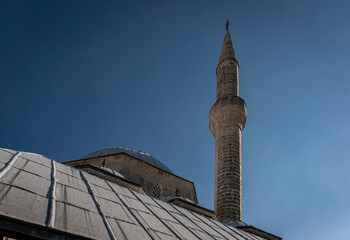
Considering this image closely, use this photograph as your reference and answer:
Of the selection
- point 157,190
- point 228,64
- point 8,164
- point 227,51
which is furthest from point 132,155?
point 8,164

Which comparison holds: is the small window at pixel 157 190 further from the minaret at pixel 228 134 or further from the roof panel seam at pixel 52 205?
the roof panel seam at pixel 52 205

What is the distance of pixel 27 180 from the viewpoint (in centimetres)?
352

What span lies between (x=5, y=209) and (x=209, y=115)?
14.3 metres

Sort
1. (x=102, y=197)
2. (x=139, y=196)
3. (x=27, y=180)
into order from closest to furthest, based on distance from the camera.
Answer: (x=27, y=180)
(x=102, y=197)
(x=139, y=196)

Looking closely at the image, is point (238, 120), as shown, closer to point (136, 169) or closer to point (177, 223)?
point (136, 169)

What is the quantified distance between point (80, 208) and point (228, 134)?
1165 cm

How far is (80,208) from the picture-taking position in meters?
3.32

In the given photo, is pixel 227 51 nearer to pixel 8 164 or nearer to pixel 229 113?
pixel 229 113

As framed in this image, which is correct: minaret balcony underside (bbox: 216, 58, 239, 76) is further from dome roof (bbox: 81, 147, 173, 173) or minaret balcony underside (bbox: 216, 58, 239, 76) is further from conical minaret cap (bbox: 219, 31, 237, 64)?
dome roof (bbox: 81, 147, 173, 173)

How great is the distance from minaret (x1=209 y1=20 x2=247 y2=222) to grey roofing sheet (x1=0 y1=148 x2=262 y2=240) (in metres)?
7.34

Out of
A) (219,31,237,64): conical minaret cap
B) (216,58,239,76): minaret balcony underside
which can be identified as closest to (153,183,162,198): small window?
(216,58,239,76): minaret balcony underside

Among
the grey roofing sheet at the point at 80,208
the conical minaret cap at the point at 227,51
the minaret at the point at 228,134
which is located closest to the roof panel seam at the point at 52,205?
the grey roofing sheet at the point at 80,208

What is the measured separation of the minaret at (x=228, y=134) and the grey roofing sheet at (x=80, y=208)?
7.34m

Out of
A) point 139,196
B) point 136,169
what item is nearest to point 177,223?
point 139,196
